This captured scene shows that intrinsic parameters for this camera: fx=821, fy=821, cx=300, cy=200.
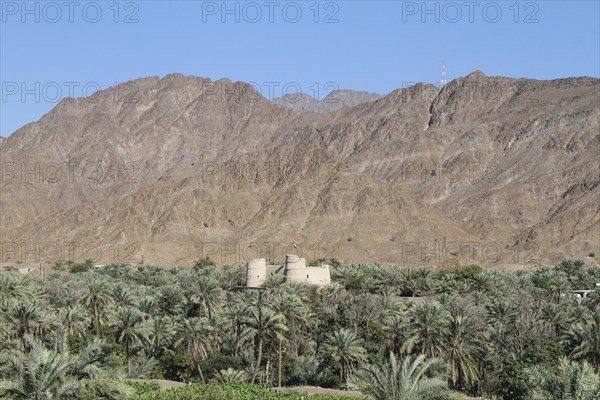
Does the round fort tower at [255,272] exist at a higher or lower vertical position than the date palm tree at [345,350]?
higher

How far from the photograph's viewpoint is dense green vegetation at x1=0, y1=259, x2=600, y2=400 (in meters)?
24.1

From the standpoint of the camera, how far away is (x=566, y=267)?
96562 mm

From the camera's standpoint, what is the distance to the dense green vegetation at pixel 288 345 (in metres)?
24.1

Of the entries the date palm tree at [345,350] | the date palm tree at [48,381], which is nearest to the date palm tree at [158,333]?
the date palm tree at [345,350]

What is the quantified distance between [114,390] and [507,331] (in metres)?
23.0

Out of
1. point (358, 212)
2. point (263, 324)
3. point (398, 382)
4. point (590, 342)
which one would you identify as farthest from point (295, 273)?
point (358, 212)

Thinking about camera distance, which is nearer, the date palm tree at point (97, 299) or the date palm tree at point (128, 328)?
the date palm tree at point (128, 328)

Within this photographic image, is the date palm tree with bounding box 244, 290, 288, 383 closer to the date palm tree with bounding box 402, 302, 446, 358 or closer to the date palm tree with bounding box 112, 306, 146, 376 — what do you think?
the date palm tree with bounding box 112, 306, 146, 376

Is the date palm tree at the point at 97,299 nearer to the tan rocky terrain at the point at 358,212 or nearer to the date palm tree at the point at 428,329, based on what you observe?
the date palm tree at the point at 428,329

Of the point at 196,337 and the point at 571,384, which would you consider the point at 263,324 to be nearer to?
the point at 196,337

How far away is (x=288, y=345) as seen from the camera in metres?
46.9

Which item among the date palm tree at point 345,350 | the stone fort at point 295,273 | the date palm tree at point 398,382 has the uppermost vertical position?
the stone fort at point 295,273

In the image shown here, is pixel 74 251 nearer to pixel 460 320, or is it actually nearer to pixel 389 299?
pixel 389 299

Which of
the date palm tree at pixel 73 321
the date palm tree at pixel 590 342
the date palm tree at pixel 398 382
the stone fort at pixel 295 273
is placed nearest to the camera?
the date palm tree at pixel 398 382
